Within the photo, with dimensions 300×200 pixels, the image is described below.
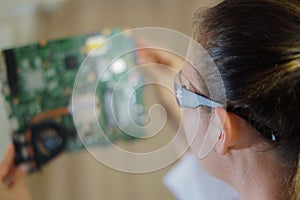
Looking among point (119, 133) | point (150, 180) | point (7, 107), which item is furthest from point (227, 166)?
point (150, 180)

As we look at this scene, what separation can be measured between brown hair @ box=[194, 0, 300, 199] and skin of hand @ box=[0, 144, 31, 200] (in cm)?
39

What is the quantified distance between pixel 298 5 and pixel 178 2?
780 mm

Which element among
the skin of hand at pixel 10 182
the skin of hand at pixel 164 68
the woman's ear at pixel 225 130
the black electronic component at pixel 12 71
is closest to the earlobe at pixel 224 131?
the woman's ear at pixel 225 130

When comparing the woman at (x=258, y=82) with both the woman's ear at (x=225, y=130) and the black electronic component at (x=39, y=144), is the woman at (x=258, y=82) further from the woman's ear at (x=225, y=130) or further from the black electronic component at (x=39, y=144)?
the black electronic component at (x=39, y=144)

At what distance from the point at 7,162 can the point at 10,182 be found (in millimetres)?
81

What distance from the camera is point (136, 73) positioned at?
0.80m

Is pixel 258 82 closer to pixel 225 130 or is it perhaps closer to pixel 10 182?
pixel 225 130

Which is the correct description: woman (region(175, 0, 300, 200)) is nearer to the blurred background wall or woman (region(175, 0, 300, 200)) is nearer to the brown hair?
the brown hair

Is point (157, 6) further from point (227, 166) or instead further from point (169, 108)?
point (227, 166)

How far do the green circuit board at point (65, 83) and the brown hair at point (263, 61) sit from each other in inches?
10.3

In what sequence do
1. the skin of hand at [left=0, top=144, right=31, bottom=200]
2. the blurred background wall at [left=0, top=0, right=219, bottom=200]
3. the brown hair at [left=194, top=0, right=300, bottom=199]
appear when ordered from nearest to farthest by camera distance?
1. the brown hair at [left=194, top=0, right=300, bottom=199]
2. the skin of hand at [left=0, top=144, right=31, bottom=200]
3. the blurred background wall at [left=0, top=0, right=219, bottom=200]

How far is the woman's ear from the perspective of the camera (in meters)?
0.55

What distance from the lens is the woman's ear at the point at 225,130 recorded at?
0.55 metres

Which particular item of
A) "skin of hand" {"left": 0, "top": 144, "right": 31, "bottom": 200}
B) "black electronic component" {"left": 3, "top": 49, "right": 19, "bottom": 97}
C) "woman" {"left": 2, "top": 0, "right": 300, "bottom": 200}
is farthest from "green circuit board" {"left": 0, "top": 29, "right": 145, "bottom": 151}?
"woman" {"left": 2, "top": 0, "right": 300, "bottom": 200}
